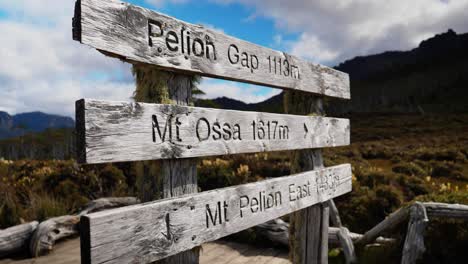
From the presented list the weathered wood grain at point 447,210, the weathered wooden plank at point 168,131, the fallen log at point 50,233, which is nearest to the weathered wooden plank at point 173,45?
the weathered wooden plank at point 168,131

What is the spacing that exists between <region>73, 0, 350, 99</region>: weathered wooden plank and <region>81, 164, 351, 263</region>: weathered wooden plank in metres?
0.78

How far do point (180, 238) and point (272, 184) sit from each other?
1.00 metres

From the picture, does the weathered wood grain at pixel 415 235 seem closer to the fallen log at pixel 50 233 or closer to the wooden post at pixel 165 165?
the wooden post at pixel 165 165

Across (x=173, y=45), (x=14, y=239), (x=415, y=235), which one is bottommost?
(x=14, y=239)

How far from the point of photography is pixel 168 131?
1.99 m

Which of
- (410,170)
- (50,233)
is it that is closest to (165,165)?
(50,233)

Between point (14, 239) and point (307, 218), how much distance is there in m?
4.83

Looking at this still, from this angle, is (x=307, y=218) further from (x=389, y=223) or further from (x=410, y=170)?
(x=410, y=170)

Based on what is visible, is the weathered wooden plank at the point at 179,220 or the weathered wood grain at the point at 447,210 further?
the weathered wood grain at the point at 447,210

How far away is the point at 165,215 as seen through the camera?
77.1 inches

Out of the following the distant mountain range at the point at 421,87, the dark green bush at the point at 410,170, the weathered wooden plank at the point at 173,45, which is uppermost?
the distant mountain range at the point at 421,87

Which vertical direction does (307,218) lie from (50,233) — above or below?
above

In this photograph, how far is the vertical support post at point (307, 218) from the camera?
11.7 feet

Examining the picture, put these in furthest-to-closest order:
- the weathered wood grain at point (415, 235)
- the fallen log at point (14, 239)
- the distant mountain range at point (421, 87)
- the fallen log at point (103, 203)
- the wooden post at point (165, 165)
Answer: the distant mountain range at point (421, 87)
the fallen log at point (103, 203)
the fallen log at point (14, 239)
the weathered wood grain at point (415, 235)
the wooden post at point (165, 165)
